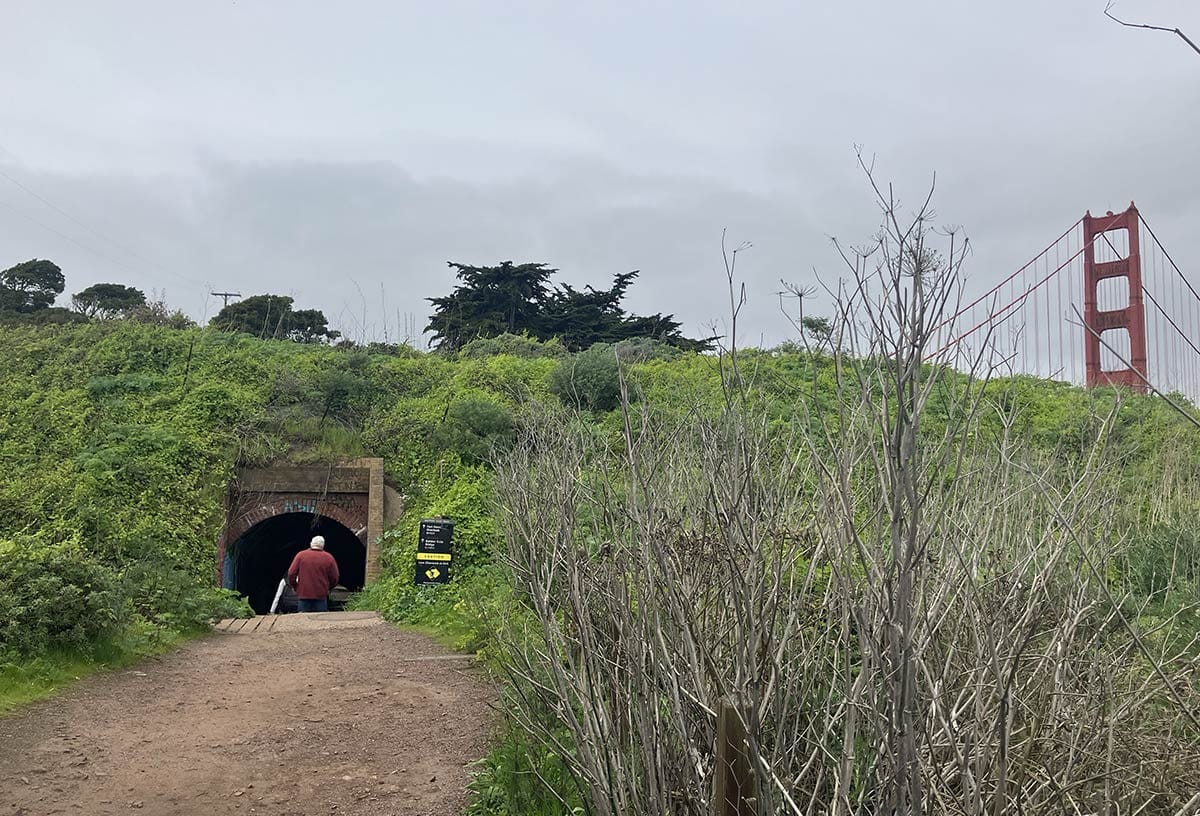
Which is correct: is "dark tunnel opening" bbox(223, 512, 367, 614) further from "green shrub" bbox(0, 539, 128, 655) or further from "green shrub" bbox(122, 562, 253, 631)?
"green shrub" bbox(0, 539, 128, 655)

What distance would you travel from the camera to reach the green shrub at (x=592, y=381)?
15.3 m

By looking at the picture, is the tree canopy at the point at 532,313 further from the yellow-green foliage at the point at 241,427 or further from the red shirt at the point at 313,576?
the red shirt at the point at 313,576

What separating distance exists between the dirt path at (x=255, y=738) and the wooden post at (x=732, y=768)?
265 cm

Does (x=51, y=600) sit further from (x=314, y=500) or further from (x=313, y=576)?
(x=314, y=500)

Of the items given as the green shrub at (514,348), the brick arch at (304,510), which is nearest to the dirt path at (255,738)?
the brick arch at (304,510)

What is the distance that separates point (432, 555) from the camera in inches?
442

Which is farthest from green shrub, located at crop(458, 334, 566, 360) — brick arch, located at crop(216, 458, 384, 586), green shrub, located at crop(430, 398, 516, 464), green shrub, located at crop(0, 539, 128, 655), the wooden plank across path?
green shrub, located at crop(0, 539, 128, 655)

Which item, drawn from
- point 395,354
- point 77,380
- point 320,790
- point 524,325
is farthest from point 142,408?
point 524,325

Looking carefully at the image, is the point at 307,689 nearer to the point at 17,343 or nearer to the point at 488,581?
the point at 488,581

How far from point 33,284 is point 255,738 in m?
27.9

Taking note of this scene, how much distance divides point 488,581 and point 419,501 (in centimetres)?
367

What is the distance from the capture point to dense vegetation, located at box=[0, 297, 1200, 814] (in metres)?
7.21

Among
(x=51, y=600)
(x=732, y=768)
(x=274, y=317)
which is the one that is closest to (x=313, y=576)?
(x=51, y=600)

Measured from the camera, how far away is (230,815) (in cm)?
462
